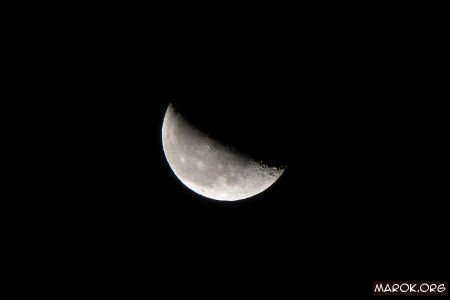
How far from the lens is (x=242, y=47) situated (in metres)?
2.44

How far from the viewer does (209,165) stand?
2762 mm

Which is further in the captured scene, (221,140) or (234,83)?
(221,140)

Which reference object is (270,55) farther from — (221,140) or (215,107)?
(221,140)

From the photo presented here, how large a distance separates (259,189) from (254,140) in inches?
28.0

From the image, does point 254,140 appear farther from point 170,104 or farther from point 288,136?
point 170,104

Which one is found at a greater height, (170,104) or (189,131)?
(170,104)

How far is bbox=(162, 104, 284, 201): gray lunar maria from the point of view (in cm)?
269

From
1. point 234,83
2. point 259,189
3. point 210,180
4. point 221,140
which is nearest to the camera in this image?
point 234,83

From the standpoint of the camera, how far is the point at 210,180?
2.83 meters

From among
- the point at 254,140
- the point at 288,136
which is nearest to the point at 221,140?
the point at 254,140

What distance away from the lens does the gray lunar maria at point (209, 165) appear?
2.69 m

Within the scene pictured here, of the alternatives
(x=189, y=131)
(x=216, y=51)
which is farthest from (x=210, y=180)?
(x=216, y=51)

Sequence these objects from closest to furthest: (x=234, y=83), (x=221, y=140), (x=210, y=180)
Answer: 1. (x=234, y=83)
2. (x=221, y=140)
3. (x=210, y=180)

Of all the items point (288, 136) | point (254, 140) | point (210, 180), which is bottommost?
point (210, 180)
